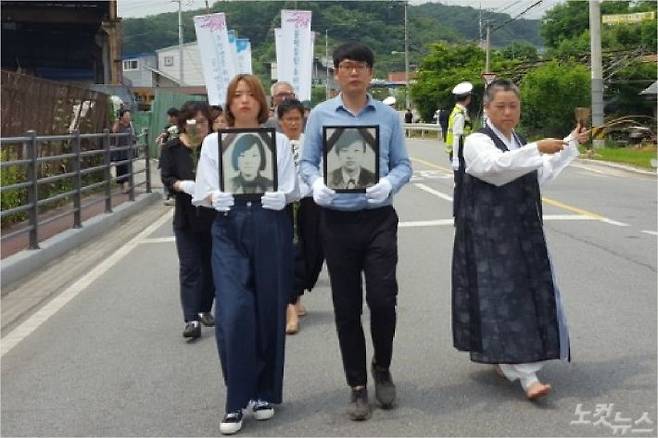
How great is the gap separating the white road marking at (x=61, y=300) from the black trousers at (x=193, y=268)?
126 centimetres

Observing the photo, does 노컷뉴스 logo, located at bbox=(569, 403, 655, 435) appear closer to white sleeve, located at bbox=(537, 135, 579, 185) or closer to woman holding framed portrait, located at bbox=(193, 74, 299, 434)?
white sleeve, located at bbox=(537, 135, 579, 185)

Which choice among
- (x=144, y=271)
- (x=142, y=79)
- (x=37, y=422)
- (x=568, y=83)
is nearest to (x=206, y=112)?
(x=37, y=422)

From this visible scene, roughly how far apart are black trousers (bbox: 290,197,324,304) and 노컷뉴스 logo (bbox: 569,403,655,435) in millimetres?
2335

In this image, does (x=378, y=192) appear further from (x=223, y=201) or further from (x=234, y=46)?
(x=234, y=46)

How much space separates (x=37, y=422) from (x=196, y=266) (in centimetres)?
215

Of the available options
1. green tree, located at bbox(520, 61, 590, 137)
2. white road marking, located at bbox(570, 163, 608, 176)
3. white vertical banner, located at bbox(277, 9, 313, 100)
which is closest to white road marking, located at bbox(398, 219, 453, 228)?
white vertical banner, located at bbox(277, 9, 313, 100)

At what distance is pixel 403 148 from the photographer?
4.86 metres

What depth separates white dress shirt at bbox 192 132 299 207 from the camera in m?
4.77

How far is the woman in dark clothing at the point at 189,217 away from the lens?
6.69 meters

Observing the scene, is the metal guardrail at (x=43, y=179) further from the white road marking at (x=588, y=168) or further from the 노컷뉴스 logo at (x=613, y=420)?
the white road marking at (x=588, y=168)

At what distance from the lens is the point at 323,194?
15.0ft

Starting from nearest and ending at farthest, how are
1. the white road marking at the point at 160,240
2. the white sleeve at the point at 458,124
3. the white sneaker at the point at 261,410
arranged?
1. the white sneaker at the point at 261,410
2. the white sleeve at the point at 458,124
3. the white road marking at the point at 160,240

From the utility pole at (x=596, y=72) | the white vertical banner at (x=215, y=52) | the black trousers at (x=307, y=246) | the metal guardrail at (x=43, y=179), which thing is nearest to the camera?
the black trousers at (x=307, y=246)

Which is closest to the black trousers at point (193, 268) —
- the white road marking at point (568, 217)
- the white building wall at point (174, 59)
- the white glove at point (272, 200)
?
the white glove at point (272, 200)
